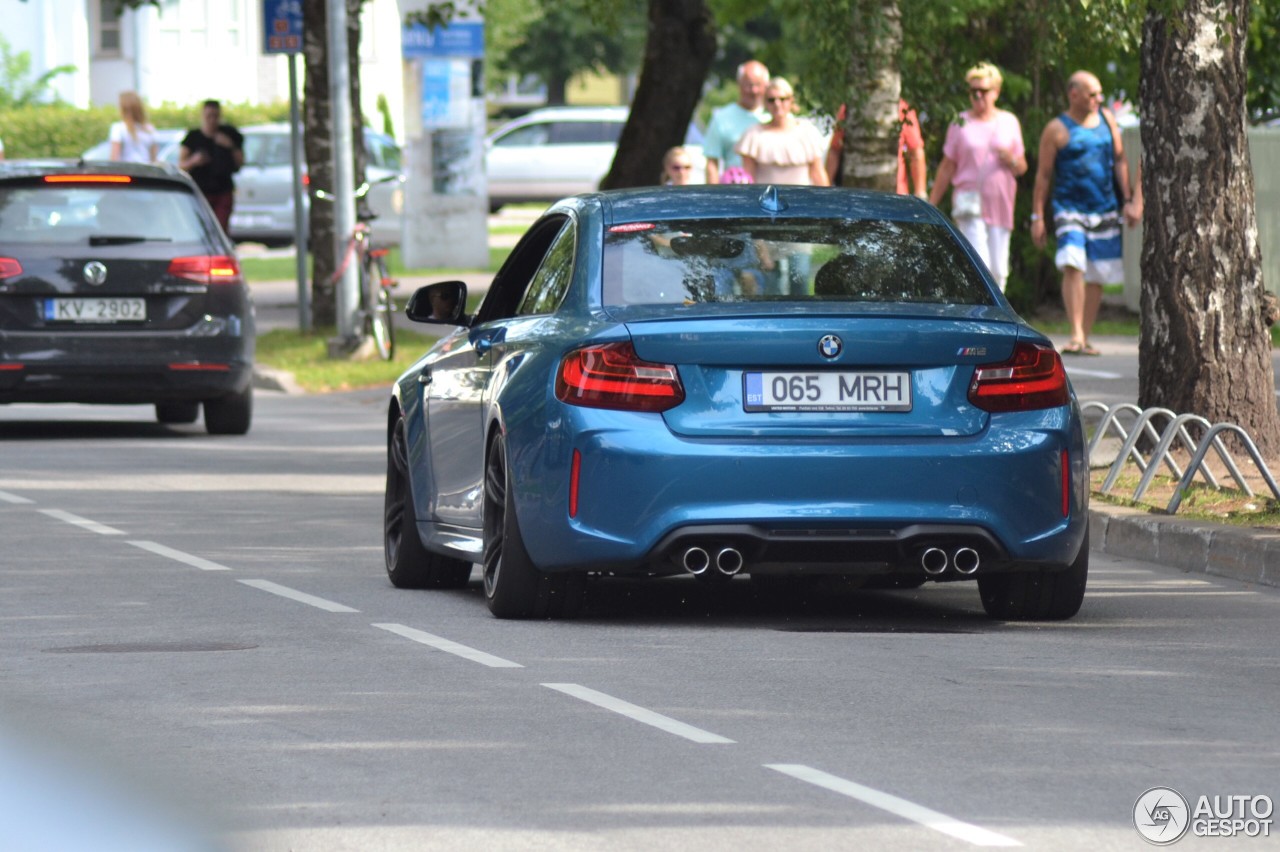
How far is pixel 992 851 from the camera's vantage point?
5387 mm

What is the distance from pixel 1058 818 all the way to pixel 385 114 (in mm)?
57054

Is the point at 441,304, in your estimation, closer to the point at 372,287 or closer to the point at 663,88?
the point at 372,287

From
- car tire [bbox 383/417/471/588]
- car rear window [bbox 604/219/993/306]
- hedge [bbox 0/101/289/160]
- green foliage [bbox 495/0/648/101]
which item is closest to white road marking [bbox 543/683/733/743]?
car rear window [bbox 604/219/993/306]

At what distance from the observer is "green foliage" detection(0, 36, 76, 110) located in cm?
6850

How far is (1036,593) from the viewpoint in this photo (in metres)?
9.24

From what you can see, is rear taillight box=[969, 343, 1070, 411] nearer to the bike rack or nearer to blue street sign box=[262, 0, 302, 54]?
the bike rack

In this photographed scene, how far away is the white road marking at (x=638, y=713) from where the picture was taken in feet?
22.2

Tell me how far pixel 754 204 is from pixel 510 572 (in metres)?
1.53

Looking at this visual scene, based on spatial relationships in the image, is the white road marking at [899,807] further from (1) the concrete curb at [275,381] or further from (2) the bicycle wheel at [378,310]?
(2) the bicycle wheel at [378,310]

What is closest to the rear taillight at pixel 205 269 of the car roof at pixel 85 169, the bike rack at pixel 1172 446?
the car roof at pixel 85 169

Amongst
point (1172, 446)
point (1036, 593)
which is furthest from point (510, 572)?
point (1172, 446)

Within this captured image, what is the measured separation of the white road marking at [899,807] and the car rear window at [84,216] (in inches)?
458

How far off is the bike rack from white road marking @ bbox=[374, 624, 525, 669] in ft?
12.7

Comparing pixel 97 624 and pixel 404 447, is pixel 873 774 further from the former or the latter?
pixel 404 447
